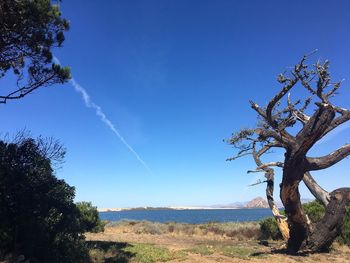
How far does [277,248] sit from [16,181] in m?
12.3

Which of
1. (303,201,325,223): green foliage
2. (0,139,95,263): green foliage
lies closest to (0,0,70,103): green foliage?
(0,139,95,263): green foliage

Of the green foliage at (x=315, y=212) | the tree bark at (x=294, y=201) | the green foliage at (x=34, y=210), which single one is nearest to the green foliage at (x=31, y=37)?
the green foliage at (x=34, y=210)

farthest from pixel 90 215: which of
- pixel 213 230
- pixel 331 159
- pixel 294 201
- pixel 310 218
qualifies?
pixel 331 159

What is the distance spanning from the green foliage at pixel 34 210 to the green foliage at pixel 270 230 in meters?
13.6

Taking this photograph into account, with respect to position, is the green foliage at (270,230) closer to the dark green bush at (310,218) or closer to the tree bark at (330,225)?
the dark green bush at (310,218)

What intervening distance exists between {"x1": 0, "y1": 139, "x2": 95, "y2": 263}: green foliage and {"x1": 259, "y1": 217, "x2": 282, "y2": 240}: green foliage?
13601 millimetres

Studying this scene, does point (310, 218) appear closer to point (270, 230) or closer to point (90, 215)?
point (270, 230)

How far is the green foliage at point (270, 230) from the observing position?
82.8ft

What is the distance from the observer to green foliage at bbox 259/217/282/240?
25234 mm

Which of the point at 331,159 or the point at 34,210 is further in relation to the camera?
the point at 331,159

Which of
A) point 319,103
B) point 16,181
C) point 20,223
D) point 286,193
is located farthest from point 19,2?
point 286,193

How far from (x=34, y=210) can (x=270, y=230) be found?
52.8 ft

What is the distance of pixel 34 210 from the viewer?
46.4 feet

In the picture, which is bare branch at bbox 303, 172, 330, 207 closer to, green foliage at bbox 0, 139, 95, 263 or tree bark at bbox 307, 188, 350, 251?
tree bark at bbox 307, 188, 350, 251
